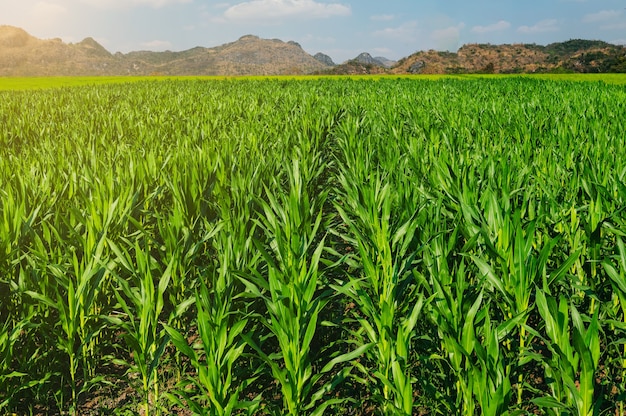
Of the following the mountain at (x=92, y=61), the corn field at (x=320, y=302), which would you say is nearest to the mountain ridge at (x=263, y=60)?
the mountain at (x=92, y=61)

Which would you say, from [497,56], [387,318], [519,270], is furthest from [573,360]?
[497,56]

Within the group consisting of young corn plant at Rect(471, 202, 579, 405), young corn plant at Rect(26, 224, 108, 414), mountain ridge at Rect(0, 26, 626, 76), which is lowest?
young corn plant at Rect(26, 224, 108, 414)

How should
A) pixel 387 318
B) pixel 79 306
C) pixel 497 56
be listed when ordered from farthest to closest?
pixel 497 56, pixel 79 306, pixel 387 318

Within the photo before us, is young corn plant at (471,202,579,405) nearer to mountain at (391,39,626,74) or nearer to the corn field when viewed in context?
the corn field

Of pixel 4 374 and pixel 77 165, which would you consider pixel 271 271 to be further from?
pixel 77 165

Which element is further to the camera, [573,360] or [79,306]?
[79,306]

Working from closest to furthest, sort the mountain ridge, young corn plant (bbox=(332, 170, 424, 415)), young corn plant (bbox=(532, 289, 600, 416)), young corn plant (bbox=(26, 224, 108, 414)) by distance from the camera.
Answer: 1. young corn plant (bbox=(532, 289, 600, 416))
2. young corn plant (bbox=(332, 170, 424, 415))
3. young corn plant (bbox=(26, 224, 108, 414))
4. the mountain ridge

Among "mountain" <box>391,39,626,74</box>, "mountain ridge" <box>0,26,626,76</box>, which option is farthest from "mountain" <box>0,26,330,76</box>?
"mountain" <box>391,39,626,74</box>

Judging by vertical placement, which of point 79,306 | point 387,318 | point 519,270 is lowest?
point 79,306

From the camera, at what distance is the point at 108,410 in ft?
8.76

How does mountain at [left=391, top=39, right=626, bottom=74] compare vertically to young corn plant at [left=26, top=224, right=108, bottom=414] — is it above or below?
above

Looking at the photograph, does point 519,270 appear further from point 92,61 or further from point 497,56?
point 92,61

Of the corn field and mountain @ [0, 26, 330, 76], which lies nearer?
the corn field

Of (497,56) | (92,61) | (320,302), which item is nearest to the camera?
(320,302)
